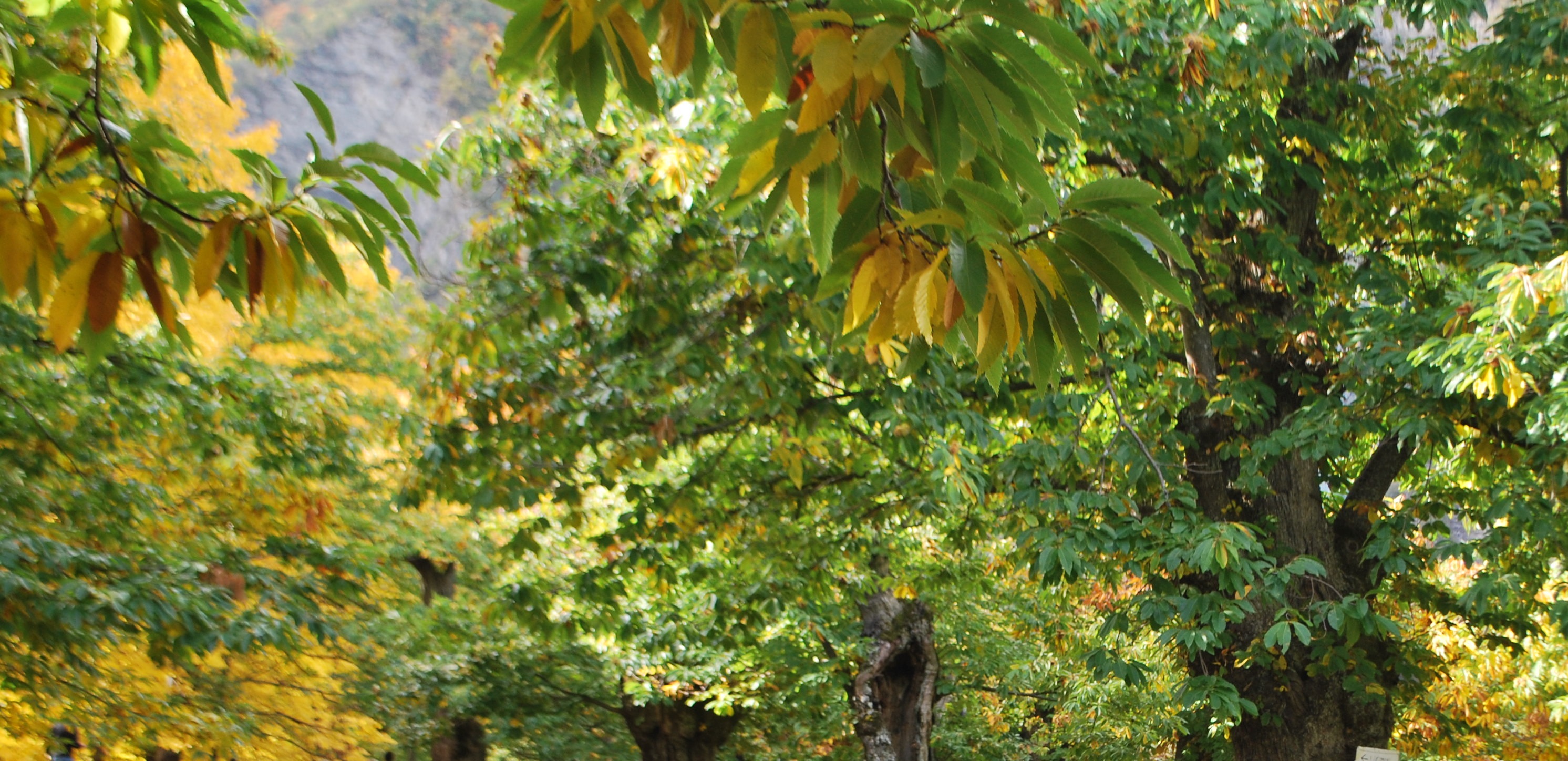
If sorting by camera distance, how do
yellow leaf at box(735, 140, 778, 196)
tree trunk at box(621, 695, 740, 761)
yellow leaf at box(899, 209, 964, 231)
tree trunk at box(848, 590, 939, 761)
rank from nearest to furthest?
yellow leaf at box(899, 209, 964, 231), yellow leaf at box(735, 140, 778, 196), tree trunk at box(848, 590, 939, 761), tree trunk at box(621, 695, 740, 761)

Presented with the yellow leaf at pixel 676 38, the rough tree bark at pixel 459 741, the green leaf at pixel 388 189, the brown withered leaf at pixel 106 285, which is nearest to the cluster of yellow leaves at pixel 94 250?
the brown withered leaf at pixel 106 285

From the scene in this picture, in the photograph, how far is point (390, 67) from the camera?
4388 cm

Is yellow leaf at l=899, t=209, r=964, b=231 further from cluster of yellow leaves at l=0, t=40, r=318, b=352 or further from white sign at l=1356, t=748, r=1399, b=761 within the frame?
white sign at l=1356, t=748, r=1399, b=761

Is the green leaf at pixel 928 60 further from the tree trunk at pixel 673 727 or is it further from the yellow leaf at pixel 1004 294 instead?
the tree trunk at pixel 673 727

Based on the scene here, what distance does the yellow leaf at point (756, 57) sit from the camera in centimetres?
132

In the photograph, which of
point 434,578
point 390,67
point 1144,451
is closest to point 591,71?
point 1144,451

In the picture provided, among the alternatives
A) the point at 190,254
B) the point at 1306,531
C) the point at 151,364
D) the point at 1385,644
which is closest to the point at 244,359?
the point at 151,364

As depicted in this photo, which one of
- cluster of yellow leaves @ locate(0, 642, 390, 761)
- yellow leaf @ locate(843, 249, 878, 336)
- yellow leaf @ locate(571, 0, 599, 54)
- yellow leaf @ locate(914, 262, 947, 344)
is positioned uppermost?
cluster of yellow leaves @ locate(0, 642, 390, 761)

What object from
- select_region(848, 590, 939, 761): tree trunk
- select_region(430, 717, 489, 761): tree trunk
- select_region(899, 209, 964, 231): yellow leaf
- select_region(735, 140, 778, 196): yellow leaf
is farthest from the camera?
select_region(430, 717, 489, 761): tree trunk

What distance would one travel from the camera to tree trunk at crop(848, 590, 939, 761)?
1110 cm

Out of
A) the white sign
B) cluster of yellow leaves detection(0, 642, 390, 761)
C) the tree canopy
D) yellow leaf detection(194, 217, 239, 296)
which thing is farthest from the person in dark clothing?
the white sign

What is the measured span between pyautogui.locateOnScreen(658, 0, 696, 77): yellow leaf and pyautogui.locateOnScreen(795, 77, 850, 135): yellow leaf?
219mm

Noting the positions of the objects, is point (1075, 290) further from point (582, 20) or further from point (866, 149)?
point (582, 20)

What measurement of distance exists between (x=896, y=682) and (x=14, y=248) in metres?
10.6
